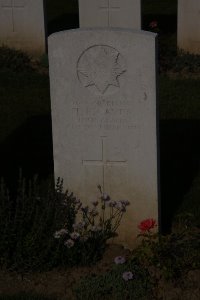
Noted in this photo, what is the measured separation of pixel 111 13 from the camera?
11883mm

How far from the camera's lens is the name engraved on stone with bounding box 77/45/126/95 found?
5.85 m

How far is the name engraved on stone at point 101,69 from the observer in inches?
→ 230

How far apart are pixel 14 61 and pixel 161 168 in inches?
168

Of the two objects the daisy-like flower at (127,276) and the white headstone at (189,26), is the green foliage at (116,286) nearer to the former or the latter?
the daisy-like flower at (127,276)

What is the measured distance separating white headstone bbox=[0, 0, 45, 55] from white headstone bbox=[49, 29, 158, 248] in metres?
6.19

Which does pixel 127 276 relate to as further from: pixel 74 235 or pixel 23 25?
pixel 23 25

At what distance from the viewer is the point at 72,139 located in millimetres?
6133

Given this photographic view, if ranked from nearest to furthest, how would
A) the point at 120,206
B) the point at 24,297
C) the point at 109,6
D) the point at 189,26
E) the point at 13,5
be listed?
1. the point at 24,297
2. the point at 120,206
3. the point at 109,6
4. the point at 189,26
5. the point at 13,5

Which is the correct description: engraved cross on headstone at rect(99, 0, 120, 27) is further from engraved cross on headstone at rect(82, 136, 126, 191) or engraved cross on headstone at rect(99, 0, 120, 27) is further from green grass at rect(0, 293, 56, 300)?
green grass at rect(0, 293, 56, 300)

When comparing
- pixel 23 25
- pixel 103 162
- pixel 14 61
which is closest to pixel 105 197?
pixel 103 162

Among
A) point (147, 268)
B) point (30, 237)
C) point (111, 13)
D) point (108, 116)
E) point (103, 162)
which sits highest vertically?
point (111, 13)

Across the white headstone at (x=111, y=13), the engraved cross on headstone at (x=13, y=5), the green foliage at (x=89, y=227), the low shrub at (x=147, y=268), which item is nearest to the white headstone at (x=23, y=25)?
the engraved cross on headstone at (x=13, y=5)

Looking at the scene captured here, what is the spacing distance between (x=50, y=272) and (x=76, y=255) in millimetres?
220

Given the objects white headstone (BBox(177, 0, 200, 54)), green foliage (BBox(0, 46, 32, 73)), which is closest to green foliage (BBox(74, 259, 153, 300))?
green foliage (BBox(0, 46, 32, 73))
